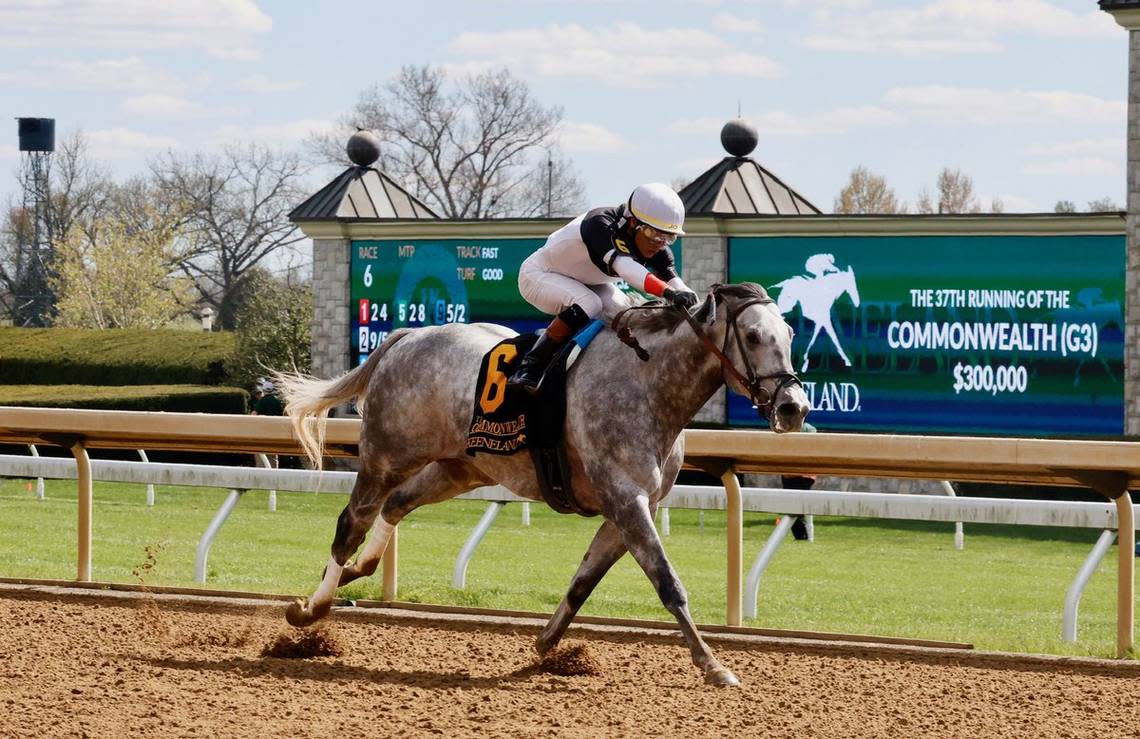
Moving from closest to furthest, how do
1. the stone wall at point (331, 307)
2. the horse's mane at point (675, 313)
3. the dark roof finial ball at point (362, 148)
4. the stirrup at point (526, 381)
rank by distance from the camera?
the horse's mane at point (675, 313), the stirrup at point (526, 381), the stone wall at point (331, 307), the dark roof finial ball at point (362, 148)

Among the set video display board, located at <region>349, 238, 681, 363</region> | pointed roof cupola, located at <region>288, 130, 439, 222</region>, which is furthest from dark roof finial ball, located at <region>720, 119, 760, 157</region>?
pointed roof cupola, located at <region>288, 130, 439, 222</region>

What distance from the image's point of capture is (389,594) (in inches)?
311

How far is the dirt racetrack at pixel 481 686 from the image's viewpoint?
521cm

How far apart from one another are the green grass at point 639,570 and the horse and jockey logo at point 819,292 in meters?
2.28

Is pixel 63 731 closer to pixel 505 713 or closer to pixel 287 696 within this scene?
pixel 287 696

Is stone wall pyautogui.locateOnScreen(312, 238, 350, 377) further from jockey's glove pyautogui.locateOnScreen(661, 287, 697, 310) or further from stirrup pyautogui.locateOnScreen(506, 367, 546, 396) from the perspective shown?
jockey's glove pyautogui.locateOnScreen(661, 287, 697, 310)

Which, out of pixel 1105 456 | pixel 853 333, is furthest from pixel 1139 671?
pixel 853 333

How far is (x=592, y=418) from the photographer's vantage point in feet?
20.3

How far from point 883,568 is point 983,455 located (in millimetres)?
5267

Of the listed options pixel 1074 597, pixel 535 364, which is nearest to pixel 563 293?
pixel 535 364

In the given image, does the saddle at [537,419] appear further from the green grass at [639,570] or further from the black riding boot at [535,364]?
the green grass at [639,570]

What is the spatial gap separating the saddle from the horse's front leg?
38cm

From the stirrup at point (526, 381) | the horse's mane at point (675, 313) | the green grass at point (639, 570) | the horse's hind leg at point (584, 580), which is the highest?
the horse's mane at point (675, 313)

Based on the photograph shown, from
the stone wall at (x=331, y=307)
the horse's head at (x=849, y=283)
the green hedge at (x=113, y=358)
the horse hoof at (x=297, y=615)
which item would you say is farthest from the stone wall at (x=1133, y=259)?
the green hedge at (x=113, y=358)
